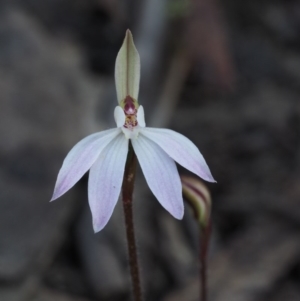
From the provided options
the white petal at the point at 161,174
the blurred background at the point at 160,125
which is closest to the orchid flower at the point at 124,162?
the white petal at the point at 161,174

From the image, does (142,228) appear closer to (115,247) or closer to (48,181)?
(115,247)

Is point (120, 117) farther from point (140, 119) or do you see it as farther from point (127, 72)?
point (127, 72)

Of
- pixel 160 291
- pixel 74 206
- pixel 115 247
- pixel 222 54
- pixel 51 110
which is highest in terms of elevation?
pixel 222 54

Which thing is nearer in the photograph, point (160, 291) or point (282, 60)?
point (160, 291)

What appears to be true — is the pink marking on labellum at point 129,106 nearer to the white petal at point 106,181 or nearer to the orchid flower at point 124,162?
the orchid flower at point 124,162

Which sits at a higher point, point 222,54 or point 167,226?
point 222,54

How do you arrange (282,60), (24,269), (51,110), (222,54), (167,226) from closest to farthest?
(24,269), (167,226), (51,110), (222,54), (282,60)

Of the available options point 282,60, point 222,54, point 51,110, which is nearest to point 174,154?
point 51,110

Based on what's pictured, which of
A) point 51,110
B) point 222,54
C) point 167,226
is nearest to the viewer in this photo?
point 167,226
